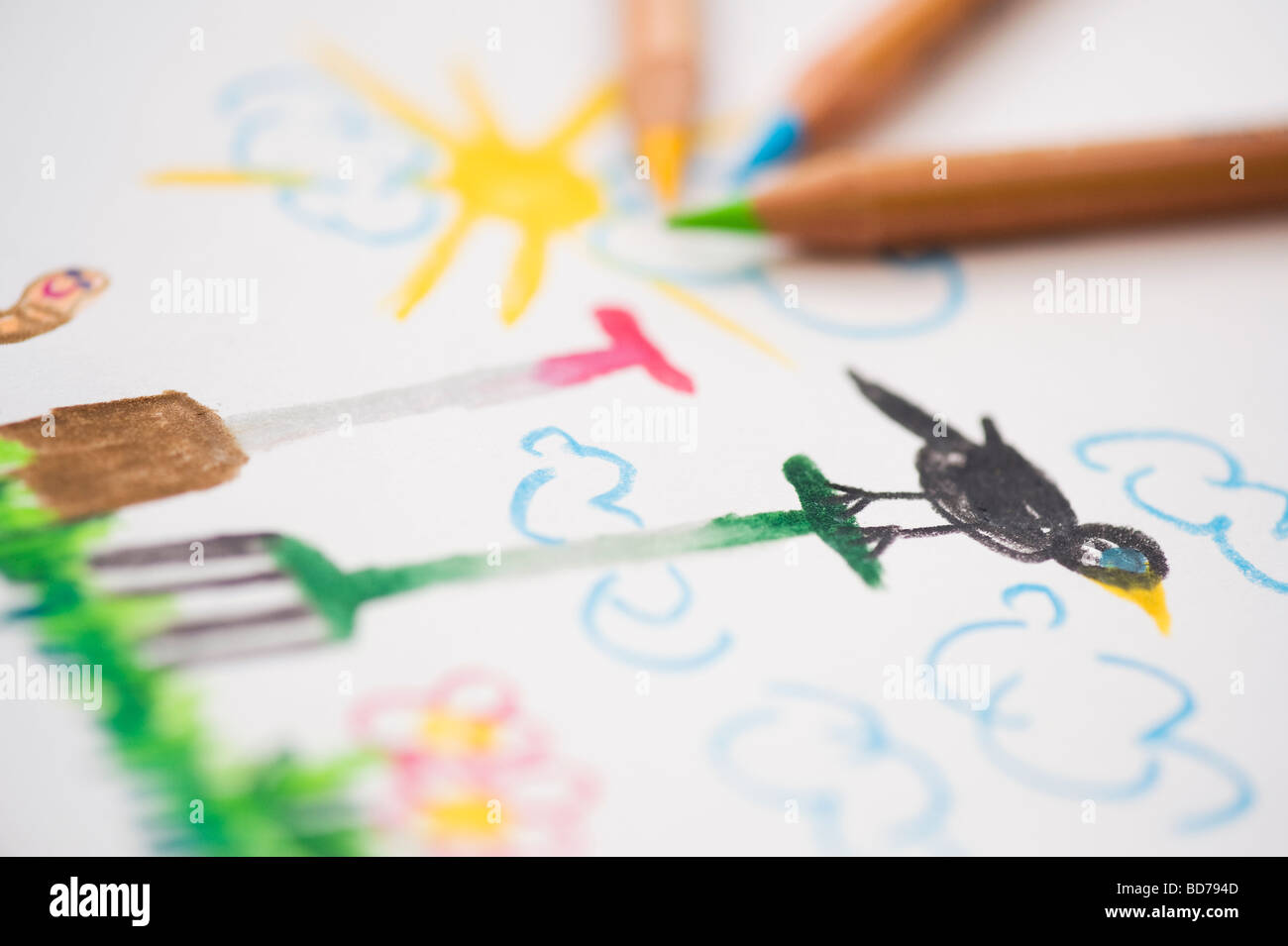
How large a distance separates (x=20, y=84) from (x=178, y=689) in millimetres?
356

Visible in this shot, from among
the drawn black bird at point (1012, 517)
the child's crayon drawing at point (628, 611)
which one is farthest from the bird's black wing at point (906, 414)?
the child's crayon drawing at point (628, 611)

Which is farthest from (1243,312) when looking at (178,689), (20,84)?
(20,84)

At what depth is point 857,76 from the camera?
1.70 ft

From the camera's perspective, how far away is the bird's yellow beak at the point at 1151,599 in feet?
1.17

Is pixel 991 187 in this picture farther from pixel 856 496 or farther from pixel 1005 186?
pixel 856 496

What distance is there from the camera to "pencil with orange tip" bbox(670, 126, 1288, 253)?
463 millimetres

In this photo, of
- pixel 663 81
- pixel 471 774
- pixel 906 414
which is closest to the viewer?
pixel 471 774

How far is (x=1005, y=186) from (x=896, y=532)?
0.18m

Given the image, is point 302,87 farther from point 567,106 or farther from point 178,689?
point 178,689

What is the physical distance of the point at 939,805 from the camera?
0.31 meters

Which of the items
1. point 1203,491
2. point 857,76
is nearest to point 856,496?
point 1203,491

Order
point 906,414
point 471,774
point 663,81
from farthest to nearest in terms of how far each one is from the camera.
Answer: point 663,81 < point 906,414 < point 471,774
